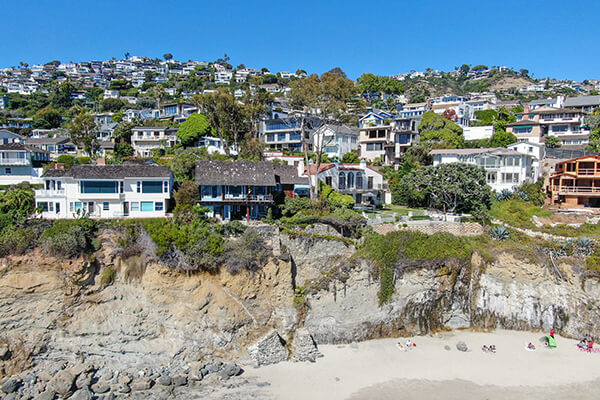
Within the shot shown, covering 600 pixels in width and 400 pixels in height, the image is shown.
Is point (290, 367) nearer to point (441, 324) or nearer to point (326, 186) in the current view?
point (441, 324)

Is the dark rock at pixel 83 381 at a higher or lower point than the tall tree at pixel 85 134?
lower

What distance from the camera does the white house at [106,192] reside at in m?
30.3

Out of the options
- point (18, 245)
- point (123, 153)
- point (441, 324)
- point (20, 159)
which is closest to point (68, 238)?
point (18, 245)

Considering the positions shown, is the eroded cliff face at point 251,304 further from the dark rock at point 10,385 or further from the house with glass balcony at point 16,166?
the house with glass balcony at point 16,166

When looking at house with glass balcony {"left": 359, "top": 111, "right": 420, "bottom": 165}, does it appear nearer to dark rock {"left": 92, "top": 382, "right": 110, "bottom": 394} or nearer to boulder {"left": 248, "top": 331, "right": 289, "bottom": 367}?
boulder {"left": 248, "top": 331, "right": 289, "bottom": 367}

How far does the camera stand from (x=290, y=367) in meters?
23.6

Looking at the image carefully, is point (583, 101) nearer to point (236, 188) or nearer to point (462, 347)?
point (462, 347)

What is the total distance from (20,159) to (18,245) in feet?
57.0

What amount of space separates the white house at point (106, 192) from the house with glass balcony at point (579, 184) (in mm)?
35782

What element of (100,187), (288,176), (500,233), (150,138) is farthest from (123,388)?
(150,138)

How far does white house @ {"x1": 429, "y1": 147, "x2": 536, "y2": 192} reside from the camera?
41438mm

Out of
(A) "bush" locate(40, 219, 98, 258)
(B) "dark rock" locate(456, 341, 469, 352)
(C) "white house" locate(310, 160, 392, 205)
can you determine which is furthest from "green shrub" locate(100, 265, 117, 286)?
(B) "dark rock" locate(456, 341, 469, 352)

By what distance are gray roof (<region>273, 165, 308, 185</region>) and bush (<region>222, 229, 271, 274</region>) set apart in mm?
8098

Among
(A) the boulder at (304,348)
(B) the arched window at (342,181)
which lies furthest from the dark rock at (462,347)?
(B) the arched window at (342,181)
